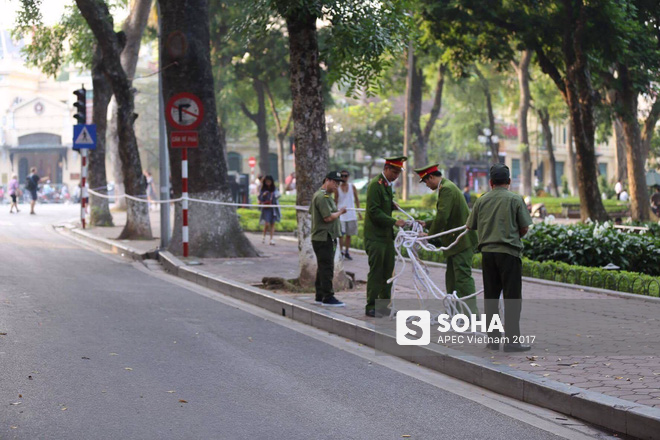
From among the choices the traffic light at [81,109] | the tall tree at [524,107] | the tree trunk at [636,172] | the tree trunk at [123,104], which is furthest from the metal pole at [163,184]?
the tall tree at [524,107]

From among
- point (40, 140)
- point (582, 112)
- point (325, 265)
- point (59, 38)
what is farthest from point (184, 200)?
point (40, 140)

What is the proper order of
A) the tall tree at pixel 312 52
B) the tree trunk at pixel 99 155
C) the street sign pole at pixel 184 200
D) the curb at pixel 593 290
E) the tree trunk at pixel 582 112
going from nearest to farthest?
the curb at pixel 593 290 < the tall tree at pixel 312 52 < the street sign pole at pixel 184 200 < the tree trunk at pixel 582 112 < the tree trunk at pixel 99 155

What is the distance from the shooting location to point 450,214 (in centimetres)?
888

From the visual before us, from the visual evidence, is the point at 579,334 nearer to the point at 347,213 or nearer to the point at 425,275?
the point at 425,275

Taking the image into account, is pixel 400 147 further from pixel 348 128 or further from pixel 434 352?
pixel 434 352

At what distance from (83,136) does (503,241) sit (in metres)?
18.0

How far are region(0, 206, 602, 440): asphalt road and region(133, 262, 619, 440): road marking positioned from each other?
0.7 inches

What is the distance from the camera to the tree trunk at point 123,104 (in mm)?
20734

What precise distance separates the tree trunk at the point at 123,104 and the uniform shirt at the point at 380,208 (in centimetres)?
1261

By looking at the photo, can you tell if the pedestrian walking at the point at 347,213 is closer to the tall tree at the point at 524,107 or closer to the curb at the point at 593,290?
the curb at the point at 593,290

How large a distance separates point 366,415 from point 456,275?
305cm

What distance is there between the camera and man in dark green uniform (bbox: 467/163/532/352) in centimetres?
748

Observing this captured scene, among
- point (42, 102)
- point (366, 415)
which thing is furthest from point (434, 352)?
point (42, 102)

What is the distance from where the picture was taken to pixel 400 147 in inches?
2591
